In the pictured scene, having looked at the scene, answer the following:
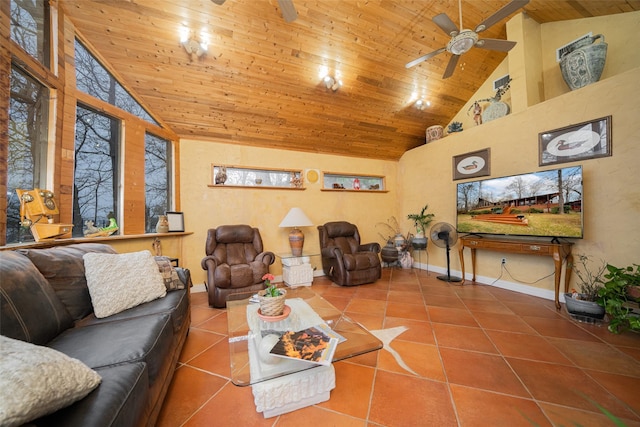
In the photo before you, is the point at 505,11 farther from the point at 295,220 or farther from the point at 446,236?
the point at 295,220

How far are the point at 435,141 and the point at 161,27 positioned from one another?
412 cm

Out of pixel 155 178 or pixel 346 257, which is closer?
pixel 155 178

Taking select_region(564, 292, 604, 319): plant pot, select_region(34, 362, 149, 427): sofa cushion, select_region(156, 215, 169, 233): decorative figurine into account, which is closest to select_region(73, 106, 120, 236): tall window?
select_region(156, 215, 169, 233): decorative figurine

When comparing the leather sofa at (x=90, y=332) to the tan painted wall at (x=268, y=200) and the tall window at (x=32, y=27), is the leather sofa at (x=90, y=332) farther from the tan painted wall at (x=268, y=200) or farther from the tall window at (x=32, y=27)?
the tan painted wall at (x=268, y=200)

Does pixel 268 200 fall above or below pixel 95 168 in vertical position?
below

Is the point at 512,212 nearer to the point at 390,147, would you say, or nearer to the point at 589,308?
the point at 589,308

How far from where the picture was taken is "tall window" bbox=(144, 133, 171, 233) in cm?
320

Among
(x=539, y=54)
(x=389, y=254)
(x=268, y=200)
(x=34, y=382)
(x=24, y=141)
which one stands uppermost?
(x=539, y=54)

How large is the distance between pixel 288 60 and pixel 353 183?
8.22 ft

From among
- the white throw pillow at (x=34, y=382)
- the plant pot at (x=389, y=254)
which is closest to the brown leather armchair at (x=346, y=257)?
the plant pot at (x=389, y=254)

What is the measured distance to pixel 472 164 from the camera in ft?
12.3

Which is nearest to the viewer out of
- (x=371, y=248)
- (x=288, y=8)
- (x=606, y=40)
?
(x=288, y=8)

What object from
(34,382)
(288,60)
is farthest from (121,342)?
(288,60)

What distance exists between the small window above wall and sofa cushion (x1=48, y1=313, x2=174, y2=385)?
99.5 inches
